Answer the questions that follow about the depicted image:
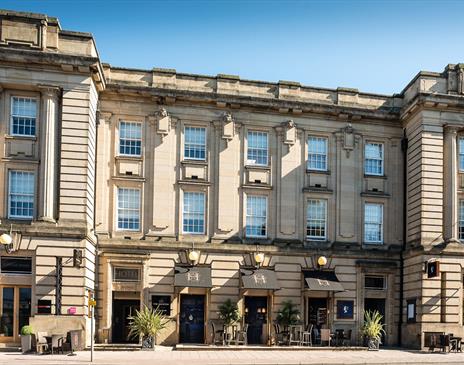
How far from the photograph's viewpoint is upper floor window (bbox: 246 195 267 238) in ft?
109

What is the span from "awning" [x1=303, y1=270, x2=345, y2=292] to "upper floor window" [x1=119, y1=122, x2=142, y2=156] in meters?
11.3

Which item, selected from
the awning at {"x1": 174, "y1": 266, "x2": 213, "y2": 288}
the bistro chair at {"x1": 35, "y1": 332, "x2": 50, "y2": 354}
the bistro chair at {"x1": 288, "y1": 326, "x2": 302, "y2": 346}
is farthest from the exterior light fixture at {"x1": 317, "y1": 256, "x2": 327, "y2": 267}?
the bistro chair at {"x1": 35, "y1": 332, "x2": 50, "y2": 354}

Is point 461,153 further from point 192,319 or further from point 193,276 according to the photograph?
point 192,319

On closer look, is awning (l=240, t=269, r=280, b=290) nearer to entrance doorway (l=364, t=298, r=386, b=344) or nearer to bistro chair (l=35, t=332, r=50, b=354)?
entrance doorway (l=364, t=298, r=386, b=344)

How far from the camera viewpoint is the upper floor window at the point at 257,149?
110 feet

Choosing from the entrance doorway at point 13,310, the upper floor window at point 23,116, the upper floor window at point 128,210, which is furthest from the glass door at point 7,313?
the upper floor window at point 23,116

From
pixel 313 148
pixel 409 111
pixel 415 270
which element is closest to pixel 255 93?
pixel 313 148

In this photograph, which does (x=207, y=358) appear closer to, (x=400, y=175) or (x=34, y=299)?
(x=34, y=299)

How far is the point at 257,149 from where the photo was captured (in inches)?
1329

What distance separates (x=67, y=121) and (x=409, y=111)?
60.8 ft

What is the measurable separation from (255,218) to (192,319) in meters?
6.43

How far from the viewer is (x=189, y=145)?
3294 cm

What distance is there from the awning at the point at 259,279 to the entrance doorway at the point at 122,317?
571cm

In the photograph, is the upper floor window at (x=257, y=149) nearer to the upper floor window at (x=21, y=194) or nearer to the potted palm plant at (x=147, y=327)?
the potted palm plant at (x=147, y=327)
